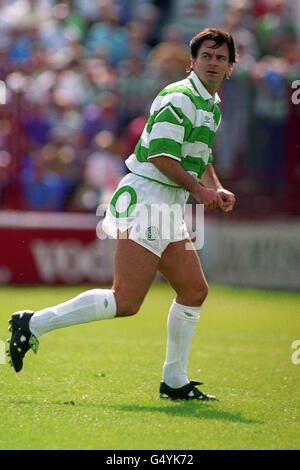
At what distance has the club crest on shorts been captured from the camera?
5.89m

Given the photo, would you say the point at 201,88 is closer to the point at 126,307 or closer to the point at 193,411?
the point at 126,307

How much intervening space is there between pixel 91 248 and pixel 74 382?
7.96 m

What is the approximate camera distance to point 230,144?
1443 centimetres

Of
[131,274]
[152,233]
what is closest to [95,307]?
[131,274]

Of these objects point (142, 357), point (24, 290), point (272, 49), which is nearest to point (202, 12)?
point (272, 49)

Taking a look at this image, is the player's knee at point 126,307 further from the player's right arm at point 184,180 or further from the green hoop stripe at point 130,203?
the player's right arm at point 184,180

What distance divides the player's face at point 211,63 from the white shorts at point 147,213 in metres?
0.73

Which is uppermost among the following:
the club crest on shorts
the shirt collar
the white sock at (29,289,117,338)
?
the shirt collar

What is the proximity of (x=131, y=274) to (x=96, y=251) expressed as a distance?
857 cm

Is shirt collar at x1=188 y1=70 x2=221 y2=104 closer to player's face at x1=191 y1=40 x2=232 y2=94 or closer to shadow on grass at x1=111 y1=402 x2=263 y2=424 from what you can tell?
player's face at x1=191 y1=40 x2=232 y2=94

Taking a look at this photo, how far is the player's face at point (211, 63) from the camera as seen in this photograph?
595cm

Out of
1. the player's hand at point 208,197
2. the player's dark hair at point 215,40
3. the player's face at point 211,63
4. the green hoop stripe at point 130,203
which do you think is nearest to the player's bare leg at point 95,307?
the green hoop stripe at point 130,203

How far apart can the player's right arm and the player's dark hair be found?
78 cm

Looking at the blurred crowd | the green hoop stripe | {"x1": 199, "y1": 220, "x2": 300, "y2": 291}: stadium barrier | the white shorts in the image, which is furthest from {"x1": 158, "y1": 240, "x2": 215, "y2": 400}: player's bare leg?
{"x1": 199, "y1": 220, "x2": 300, "y2": 291}: stadium barrier
